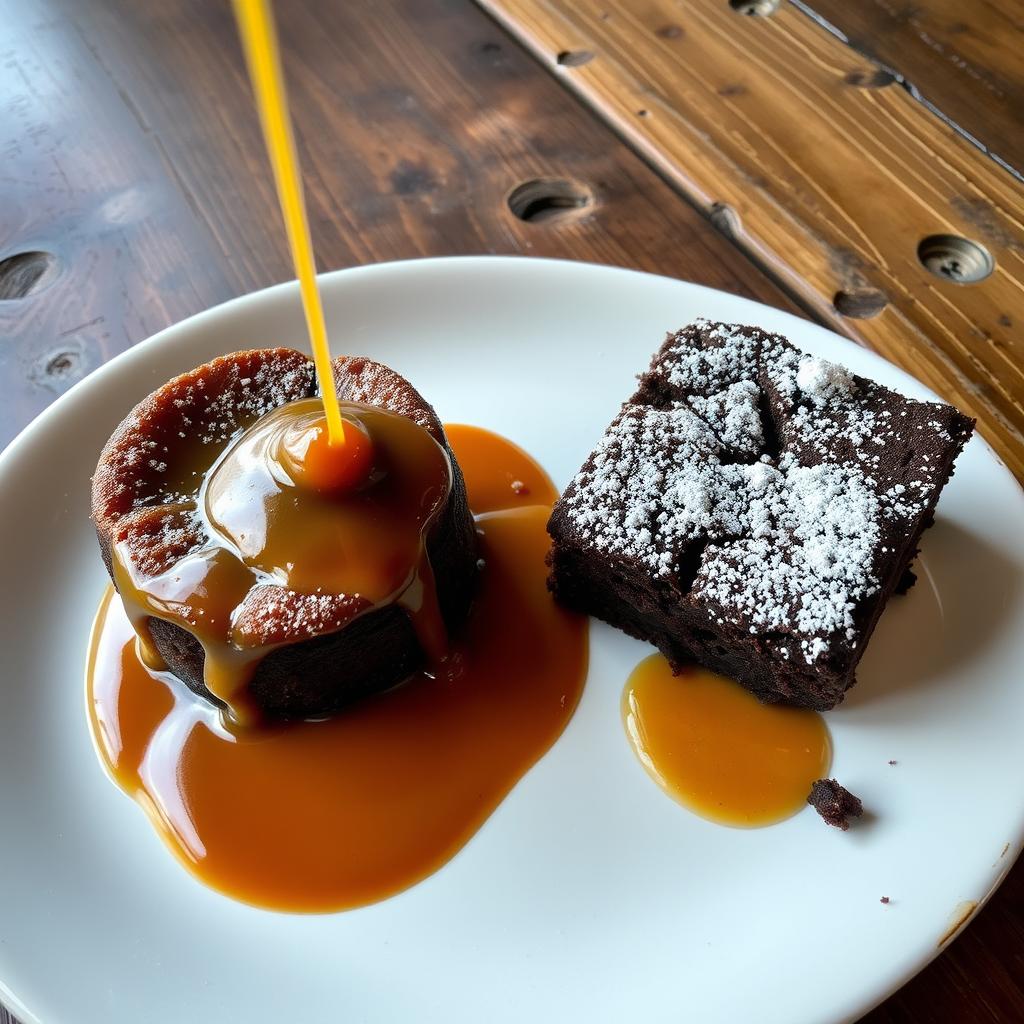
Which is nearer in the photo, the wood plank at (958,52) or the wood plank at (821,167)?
the wood plank at (821,167)

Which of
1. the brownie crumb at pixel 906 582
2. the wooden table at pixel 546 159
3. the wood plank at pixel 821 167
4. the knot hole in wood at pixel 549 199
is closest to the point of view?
the brownie crumb at pixel 906 582

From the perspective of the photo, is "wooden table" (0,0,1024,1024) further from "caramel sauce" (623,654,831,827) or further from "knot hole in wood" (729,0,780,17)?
"caramel sauce" (623,654,831,827)

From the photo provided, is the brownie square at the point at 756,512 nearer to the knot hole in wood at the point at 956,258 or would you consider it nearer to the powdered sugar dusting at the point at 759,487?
the powdered sugar dusting at the point at 759,487

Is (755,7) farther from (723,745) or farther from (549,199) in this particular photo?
(723,745)

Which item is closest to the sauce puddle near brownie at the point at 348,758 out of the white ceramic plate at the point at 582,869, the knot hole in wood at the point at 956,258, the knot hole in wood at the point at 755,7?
the white ceramic plate at the point at 582,869

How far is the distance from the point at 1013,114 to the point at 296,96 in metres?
2.06

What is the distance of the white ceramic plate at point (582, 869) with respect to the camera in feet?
4.61

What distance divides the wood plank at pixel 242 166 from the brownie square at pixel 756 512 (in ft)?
2.03

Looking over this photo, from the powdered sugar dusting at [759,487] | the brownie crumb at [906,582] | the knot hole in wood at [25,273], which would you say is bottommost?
the knot hole in wood at [25,273]

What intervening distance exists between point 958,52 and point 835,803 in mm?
2376

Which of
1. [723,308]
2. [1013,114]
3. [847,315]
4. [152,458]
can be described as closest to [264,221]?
[152,458]

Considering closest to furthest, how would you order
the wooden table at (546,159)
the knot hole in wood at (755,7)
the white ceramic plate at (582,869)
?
1. the white ceramic plate at (582,869)
2. the wooden table at (546,159)
3. the knot hole in wood at (755,7)

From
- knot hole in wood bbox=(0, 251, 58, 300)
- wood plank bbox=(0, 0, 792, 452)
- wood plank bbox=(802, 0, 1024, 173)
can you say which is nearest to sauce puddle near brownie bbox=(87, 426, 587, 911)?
wood plank bbox=(0, 0, 792, 452)

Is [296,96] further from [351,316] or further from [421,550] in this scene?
[421,550]
